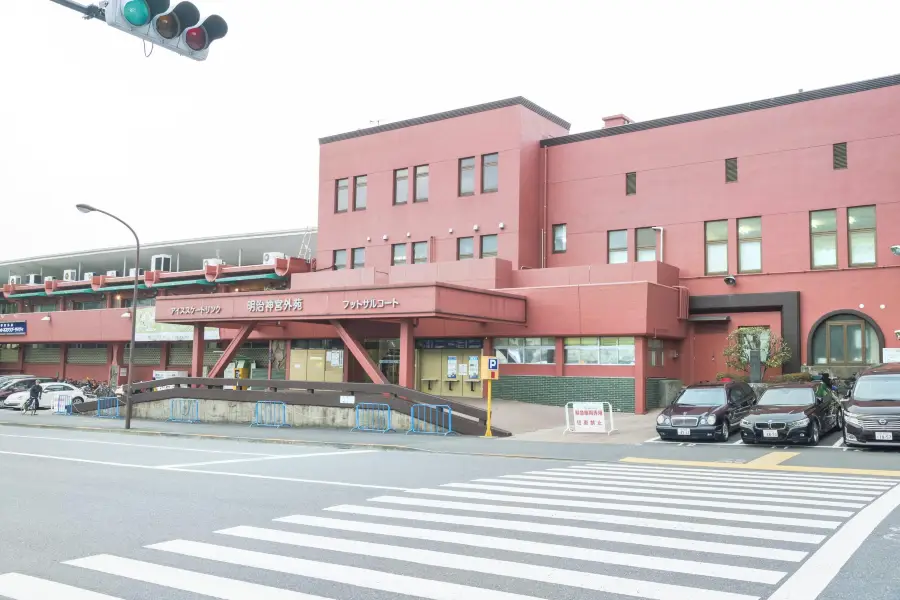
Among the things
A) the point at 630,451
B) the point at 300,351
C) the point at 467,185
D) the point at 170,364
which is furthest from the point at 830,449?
the point at 170,364

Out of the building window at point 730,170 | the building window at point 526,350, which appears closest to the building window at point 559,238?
the building window at point 526,350

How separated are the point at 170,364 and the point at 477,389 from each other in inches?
991

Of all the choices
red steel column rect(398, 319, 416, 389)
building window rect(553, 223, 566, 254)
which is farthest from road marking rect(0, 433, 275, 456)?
building window rect(553, 223, 566, 254)

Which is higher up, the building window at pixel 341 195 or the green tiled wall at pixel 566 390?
the building window at pixel 341 195

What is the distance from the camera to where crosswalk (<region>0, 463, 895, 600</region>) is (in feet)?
20.9

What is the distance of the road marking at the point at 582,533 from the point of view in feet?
24.7

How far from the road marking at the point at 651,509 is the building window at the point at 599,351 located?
62.7 ft

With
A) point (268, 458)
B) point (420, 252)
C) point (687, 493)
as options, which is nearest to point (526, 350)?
point (420, 252)

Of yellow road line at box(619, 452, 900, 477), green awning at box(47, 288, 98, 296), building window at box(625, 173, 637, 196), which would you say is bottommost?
yellow road line at box(619, 452, 900, 477)

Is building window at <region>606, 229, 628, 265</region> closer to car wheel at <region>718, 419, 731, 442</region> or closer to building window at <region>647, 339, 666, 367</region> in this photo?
building window at <region>647, 339, 666, 367</region>

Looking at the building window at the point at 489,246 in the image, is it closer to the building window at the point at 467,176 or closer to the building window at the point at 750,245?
the building window at the point at 467,176

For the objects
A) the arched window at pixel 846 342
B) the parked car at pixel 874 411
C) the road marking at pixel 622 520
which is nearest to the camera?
the road marking at pixel 622 520

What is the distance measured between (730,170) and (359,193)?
730 inches

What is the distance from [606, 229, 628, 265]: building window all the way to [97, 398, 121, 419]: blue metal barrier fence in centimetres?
2402
